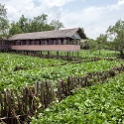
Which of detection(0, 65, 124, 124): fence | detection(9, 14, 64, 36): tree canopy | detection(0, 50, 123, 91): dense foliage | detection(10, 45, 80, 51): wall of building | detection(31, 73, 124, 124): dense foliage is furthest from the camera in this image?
detection(9, 14, 64, 36): tree canopy

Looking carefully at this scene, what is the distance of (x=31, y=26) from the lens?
6131 cm

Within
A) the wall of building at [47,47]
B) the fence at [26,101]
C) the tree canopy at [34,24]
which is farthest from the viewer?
the tree canopy at [34,24]

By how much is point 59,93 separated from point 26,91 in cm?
155

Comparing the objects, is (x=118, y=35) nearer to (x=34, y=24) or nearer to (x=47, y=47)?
(x=47, y=47)

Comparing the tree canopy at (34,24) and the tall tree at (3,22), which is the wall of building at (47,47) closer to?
the tall tree at (3,22)

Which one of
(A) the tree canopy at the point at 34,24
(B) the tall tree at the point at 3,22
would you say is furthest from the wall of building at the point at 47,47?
(A) the tree canopy at the point at 34,24

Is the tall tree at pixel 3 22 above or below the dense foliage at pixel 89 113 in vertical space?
above

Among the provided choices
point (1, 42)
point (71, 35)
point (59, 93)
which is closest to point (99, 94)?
point (59, 93)

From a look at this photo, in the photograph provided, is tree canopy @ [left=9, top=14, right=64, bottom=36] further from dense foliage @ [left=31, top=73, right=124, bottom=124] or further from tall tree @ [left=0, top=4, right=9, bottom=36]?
dense foliage @ [left=31, top=73, right=124, bottom=124]

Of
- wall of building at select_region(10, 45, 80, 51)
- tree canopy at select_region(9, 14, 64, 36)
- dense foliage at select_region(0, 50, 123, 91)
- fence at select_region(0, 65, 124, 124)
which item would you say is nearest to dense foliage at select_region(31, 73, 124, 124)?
fence at select_region(0, 65, 124, 124)

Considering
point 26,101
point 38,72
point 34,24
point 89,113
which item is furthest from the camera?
point 34,24

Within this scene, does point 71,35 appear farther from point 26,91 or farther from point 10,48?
point 26,91

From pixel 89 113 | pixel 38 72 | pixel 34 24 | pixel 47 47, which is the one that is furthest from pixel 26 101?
pixel 34 24

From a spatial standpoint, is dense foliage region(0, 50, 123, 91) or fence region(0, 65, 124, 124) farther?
dense foliage region(0, 50, 123, 91)
